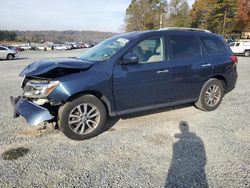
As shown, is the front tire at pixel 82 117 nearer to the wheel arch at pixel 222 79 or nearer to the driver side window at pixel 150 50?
the driver side window at pixel 150 50

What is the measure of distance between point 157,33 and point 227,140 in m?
2.35

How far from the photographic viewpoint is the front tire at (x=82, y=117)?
414 cm

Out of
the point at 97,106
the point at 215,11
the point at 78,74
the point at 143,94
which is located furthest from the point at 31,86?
the point at 215,11

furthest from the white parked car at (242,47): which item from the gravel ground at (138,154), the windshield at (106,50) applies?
the windshield at (106,50)

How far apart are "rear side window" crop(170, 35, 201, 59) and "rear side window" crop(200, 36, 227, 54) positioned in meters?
0.28

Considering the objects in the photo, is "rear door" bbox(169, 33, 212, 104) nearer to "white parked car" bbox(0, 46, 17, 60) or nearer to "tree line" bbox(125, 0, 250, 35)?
"white parked car" bbox(0, 46, 17, 60)

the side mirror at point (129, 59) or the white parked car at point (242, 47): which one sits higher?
the white parked car at point (242, 47)

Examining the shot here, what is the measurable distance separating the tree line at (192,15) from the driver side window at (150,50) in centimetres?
4840

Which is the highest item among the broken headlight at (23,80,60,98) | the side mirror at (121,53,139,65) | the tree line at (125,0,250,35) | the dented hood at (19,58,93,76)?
the tree line at (125,0,250,35)

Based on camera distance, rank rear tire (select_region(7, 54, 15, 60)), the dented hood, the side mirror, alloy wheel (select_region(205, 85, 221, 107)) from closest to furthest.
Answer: the dented hood → the side mirror → alloy wheel (select_region(205, 85, 221, 107)) → rear tire (select_region(7, 54, 15, 60))

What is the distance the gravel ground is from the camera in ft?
10.3

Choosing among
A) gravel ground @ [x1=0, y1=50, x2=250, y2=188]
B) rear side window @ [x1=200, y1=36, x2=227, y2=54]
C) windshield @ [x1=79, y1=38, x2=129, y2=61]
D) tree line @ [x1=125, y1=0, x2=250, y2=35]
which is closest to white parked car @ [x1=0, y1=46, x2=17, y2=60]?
gravel ground @ [x1=0, y1=50, x2=250, y2=188]

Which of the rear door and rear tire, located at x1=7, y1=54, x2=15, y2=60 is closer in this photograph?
the rear door

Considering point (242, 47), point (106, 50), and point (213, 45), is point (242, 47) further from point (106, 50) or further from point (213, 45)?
point (106, 50)
